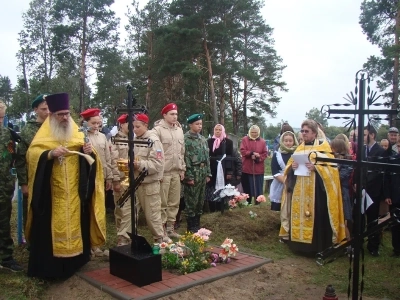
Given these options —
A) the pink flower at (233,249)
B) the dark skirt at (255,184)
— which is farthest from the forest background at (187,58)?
the pink flower at (233,249)

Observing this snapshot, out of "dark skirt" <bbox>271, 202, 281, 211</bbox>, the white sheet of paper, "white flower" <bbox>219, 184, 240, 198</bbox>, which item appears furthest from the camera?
"white flower" <bbox>219, 184, 240, 198</bbox>

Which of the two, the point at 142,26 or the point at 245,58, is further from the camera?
→ the point at 142,26

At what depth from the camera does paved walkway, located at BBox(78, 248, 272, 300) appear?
4.28 metres

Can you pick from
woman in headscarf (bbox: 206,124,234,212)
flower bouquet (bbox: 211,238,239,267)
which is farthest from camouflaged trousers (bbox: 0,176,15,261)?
woman in headscarf (bbox: 206,124,234,212)

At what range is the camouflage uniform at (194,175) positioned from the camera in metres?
6.91

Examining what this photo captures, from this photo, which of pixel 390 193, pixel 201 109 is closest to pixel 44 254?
pixel 390 193

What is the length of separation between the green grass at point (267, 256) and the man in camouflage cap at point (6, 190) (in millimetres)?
150

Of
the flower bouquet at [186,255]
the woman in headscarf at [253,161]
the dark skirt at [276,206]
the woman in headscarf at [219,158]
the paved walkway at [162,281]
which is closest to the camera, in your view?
the paved walkway at [162,281]

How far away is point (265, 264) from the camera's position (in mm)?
5496

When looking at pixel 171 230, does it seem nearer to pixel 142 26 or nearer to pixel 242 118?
pixel 242 118

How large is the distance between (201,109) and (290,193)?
18.0 meters

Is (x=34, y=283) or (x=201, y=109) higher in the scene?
(x=201, y=109)

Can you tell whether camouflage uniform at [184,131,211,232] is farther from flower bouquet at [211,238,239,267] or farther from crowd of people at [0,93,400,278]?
flower bouquet at [211,238,239,267]

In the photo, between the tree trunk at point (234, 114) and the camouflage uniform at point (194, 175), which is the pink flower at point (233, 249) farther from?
the tree trunk at point (234, 114)
